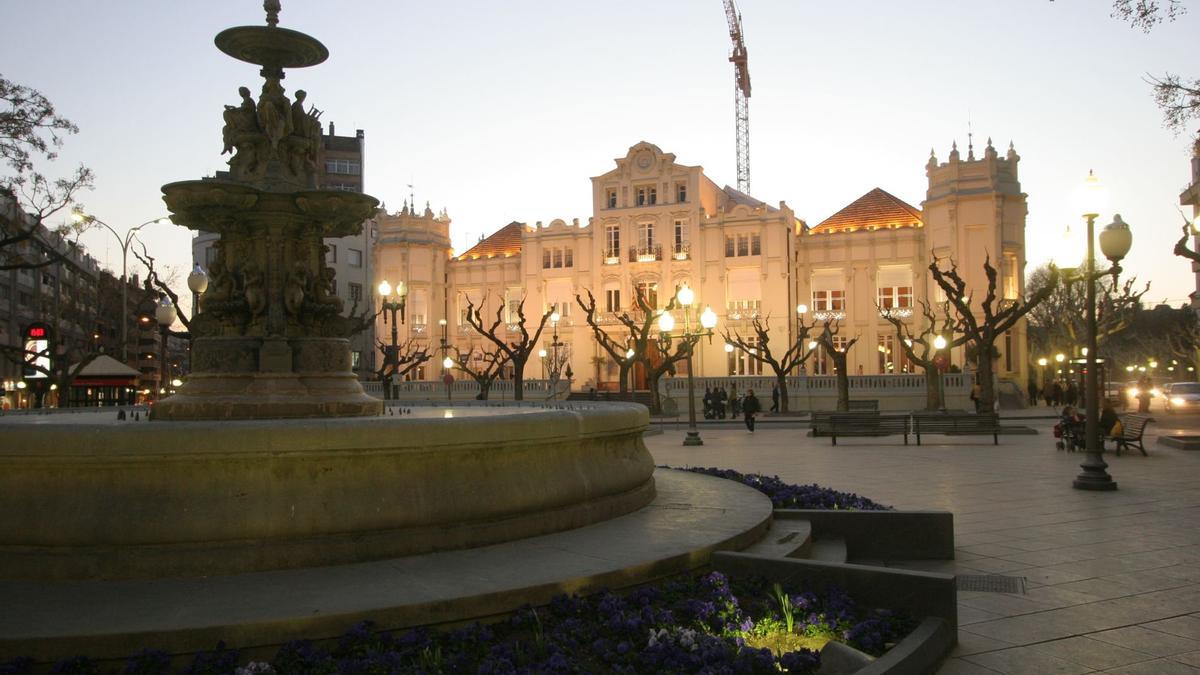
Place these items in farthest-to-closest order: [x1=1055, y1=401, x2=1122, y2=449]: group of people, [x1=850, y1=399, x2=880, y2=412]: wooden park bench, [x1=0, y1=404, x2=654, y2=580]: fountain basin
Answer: [x1=850, y1=399, x2=880, y2=412]: wooden park bench → [x1=1055, y1=401, x2=1122, y2=449]: group of people → [x1=0, y1=404, x2=654, y2=580]: fountain basin

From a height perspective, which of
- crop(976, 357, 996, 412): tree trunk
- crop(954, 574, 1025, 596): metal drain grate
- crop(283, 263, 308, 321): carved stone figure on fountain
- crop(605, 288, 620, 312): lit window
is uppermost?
crop(605, 288, 620, 312): lit window

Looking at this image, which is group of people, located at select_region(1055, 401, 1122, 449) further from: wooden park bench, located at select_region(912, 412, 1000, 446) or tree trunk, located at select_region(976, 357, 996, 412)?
tree trunk, located at select_region(976, 357, 996, 412)

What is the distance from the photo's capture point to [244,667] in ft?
13.1

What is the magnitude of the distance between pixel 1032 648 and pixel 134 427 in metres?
5.62

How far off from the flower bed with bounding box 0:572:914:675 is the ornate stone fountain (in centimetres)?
444

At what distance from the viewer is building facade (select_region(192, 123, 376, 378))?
248ft

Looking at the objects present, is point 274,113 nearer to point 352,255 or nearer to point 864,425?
point 864,425

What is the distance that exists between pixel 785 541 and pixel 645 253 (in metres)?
56.7

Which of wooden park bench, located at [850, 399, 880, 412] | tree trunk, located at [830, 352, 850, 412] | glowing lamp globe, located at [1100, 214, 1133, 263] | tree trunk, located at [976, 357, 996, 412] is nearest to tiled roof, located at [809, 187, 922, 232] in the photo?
tree trunk, located at [830, 352, 850, 412]

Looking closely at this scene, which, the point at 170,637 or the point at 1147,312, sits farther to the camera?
the point at 1147,312

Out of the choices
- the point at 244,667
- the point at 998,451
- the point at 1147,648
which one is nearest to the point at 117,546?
the point at 244,667

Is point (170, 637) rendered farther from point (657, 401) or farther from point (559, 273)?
point (559, 273)

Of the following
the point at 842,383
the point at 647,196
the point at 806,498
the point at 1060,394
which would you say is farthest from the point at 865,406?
the point at 647,196

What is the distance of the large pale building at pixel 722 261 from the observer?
53750mm
